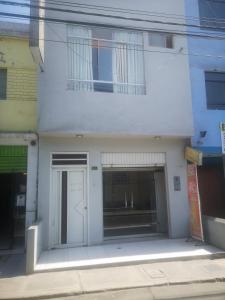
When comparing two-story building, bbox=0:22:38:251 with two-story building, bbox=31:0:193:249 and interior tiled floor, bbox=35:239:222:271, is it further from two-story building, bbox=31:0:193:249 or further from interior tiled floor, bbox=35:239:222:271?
interior tiled floor, bbox=35:239:222:271

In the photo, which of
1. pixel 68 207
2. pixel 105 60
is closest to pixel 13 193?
pixel 68 207

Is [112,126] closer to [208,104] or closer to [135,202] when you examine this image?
[135,202]

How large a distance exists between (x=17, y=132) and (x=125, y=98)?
363 centimetres

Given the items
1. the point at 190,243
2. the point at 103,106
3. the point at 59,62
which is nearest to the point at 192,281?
the point at 190,243

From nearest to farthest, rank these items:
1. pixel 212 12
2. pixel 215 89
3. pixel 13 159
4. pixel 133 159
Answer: pixel 13 159 < pixel 133 159 < pixel 215 89 < pixel 212 12

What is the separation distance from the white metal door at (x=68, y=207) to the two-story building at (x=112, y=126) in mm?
32

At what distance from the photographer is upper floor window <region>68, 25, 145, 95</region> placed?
10.0 m

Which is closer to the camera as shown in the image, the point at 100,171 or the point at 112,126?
the point at 112,126

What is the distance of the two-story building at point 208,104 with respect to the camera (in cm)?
1091

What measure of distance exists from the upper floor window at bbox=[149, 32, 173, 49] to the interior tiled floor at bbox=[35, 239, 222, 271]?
22.5 feet

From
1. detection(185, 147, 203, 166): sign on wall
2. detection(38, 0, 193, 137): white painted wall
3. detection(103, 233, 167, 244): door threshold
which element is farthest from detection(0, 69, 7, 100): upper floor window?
detection(185, 147, 203, 166): sign on wall

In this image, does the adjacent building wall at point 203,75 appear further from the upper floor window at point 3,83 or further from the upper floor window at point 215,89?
the upper floor window at point 3,83

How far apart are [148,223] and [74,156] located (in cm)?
381

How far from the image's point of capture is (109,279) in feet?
22.0
